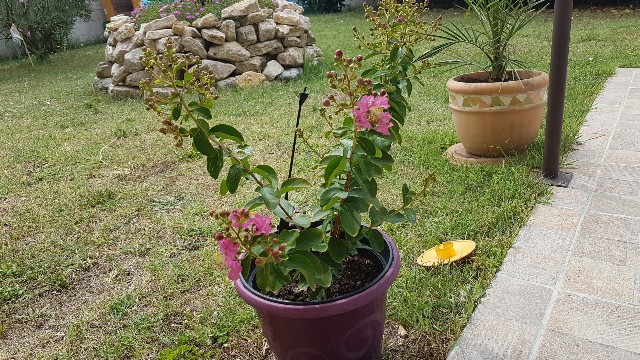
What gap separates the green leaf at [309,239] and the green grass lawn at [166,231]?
527mm

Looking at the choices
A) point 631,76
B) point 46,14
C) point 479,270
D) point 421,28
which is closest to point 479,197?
point 479,270

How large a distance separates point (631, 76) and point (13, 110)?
6009mm

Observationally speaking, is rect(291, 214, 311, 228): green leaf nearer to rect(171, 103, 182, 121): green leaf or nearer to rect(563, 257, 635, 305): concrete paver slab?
rect(171, 103, 182, 121): green leaf

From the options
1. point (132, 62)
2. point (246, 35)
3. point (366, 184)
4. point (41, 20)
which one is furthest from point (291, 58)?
point (41, 20)

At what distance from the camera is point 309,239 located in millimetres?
1310

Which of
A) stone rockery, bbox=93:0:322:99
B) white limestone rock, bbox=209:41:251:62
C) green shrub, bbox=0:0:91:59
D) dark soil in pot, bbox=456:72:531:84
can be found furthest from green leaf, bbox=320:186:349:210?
green shrub, bbox=0:0:91:59

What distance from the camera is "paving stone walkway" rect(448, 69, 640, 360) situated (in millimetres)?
1575

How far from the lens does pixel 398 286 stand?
192 centimetres

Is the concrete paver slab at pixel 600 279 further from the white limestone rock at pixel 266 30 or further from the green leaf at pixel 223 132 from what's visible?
the white limestone rock at pixel 266 30

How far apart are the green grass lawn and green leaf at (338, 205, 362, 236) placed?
515mm

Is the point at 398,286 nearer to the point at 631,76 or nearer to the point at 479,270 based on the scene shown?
the point at 479,270

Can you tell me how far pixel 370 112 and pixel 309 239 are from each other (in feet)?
1.14

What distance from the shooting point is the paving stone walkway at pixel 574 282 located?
1.58 meters

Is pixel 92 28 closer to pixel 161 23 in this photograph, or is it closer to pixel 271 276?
pixel 161 23
